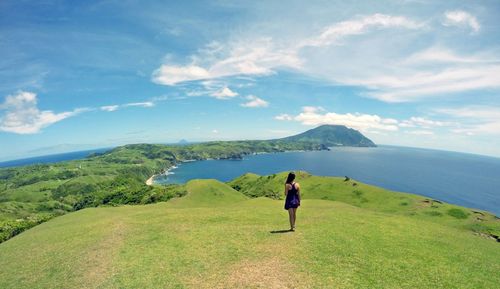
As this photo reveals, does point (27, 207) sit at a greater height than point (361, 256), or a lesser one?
lesser

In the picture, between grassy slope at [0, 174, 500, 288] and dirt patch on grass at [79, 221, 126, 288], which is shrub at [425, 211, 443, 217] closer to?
grassy slope at [0, 174, 500, 288]

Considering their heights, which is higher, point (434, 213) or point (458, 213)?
point (458, 213)

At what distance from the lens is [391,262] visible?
18422 millimetres

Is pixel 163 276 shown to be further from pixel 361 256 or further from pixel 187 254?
pixel 361 256

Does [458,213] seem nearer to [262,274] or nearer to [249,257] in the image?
[249,257]

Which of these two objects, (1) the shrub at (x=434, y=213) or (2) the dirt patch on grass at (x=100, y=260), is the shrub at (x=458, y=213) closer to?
(1) the shrub at (x=434, y=213)

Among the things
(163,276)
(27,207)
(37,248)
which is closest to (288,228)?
(163,276)

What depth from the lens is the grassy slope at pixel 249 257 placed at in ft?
53.4

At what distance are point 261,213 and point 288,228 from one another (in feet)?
28.4

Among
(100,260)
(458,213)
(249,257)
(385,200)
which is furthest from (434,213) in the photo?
(100,260)

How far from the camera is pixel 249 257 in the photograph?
62.3ft

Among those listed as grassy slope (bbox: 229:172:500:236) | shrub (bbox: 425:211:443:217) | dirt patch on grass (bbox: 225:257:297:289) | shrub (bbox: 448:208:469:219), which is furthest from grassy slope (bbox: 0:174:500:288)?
shrub (bbox: 448:208:469:219)

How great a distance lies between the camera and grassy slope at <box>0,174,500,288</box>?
640 inches

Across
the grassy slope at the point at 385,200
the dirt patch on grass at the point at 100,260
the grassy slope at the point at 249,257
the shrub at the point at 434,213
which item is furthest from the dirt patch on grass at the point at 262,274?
the shrub at the point at 434,213
